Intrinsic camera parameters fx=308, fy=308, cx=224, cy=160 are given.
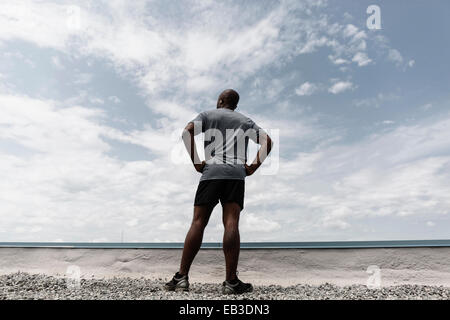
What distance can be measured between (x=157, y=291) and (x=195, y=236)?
654 mm

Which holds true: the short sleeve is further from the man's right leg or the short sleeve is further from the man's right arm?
the man's right leg

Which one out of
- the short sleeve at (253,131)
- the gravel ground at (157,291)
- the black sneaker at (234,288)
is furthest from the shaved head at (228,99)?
the gravel ground at (157,291)

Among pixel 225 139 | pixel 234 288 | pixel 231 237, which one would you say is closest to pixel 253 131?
pixel 225 139

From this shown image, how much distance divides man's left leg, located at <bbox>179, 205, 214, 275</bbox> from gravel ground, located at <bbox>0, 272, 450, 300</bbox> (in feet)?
0.89

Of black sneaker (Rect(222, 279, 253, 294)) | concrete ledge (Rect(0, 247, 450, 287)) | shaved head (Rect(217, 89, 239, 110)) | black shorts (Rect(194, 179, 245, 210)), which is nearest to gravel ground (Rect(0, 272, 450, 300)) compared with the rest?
black sneaker (Rect(222, 279, 253, 294))

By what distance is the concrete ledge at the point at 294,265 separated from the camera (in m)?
Answer: 3.75

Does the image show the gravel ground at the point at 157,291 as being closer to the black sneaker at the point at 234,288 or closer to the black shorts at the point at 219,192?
the black sneaker at the point at 234,288

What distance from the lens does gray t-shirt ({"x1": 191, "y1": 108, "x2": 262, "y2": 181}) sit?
9.91 ft

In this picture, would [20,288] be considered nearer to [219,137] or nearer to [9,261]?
[9,261]

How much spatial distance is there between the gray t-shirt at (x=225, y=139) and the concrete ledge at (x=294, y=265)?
145 cm

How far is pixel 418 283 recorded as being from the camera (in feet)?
12.1

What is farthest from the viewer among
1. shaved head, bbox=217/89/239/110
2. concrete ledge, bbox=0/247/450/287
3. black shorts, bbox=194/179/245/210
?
concrete ledge, bbox=0/247/450/287
